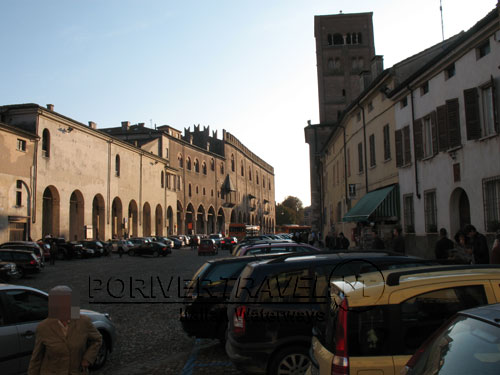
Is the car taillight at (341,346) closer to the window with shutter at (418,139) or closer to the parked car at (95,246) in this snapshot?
the window with shutter at (418,139)

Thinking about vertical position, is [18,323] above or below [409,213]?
below

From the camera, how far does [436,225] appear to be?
17297 millimetres

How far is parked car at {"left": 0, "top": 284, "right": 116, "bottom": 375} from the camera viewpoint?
19.6ft

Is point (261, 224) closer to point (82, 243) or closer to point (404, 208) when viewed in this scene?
point (82, 243)

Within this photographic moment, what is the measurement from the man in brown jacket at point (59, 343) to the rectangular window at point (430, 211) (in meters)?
15.7

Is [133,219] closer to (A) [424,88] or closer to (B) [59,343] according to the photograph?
(A) [424,88]

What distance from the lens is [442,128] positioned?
1622cm

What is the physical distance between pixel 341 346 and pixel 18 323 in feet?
15.2

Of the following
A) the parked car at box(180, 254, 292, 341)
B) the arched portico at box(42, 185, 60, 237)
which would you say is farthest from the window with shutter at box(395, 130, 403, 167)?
the arched portico at box(42, 185, 60, 237)

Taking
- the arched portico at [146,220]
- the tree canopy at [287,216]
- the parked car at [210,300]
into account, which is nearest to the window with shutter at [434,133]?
the parked car at [210,300]

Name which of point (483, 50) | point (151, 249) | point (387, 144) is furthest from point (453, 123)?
point (151, 249)

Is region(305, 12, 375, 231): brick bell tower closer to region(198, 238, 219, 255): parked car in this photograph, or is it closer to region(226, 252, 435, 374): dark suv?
region(198, 238, 219, 255): parked car

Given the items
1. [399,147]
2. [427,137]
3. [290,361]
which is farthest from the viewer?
[399,147]

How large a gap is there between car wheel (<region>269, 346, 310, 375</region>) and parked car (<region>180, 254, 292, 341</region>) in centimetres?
207
